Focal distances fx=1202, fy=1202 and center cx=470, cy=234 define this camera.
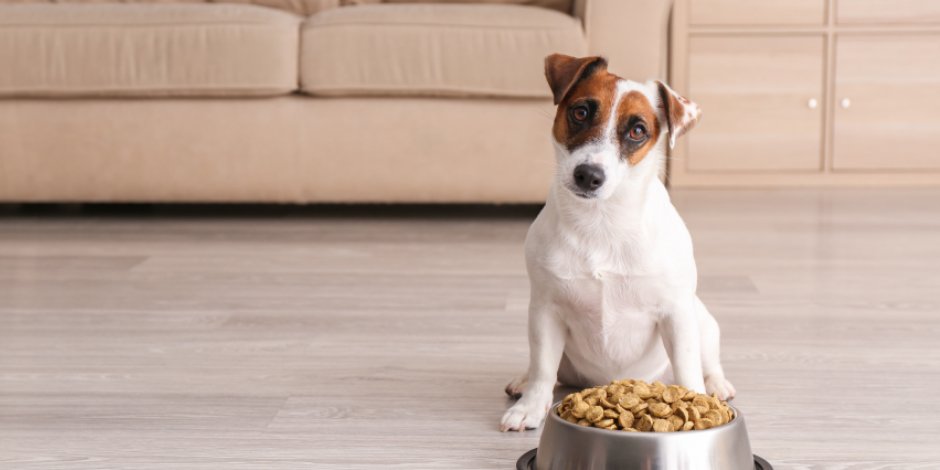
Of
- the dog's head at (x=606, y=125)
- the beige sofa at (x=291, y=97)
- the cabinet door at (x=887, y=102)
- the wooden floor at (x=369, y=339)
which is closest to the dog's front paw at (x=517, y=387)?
the wooden floor at (x=369, y=339)

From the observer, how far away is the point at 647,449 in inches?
50.1

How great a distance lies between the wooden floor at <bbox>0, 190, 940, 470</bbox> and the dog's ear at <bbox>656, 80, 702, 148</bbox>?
1.35 ft

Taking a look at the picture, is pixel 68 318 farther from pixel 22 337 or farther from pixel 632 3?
pixel 632 3

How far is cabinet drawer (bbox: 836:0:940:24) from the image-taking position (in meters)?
4.11

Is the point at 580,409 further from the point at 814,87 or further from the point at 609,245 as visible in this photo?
the point at 814,87

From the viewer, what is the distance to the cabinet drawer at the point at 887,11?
411cm

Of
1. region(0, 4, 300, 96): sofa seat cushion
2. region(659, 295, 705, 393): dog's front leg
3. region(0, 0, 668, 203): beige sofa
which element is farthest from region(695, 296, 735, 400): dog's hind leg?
region(0, 4, 300, 96): sofa seat cushion

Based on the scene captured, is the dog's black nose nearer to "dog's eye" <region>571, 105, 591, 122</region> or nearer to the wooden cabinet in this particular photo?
"dog's eye" <region>571, 105, 591, 122</region>

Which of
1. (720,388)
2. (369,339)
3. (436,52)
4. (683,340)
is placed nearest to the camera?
(683,340)

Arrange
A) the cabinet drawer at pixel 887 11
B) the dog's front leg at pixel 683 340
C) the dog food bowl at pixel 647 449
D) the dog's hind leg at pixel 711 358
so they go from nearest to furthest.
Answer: the dog food bowl at pixel 647 449
the dog's front leg at pixel 683 340
the dog's hind leg at pixel 711 358
the cabinet drawer at pixel 887 11

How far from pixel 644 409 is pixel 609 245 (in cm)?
29

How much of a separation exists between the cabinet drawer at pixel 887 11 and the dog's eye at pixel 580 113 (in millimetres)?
2952

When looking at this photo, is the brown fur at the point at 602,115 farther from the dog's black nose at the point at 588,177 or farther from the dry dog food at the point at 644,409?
the dry dog food at the point at 644,409

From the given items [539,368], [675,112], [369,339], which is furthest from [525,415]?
[369,339]
